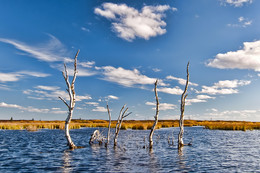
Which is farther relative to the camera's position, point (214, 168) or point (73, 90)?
point (73, 90)

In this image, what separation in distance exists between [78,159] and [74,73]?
10.4m

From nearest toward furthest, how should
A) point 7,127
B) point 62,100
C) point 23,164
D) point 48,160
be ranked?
point 23,164 → point 48,160 → point 62,100 → point 7,127

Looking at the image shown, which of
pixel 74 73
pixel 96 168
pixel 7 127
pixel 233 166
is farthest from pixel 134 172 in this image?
pixel 7 127

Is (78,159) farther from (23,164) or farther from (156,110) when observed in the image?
(156,110)

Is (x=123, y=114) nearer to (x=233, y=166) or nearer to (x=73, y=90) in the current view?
(x=73, y=90)

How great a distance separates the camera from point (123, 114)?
3033cm

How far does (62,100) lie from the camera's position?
2569cm

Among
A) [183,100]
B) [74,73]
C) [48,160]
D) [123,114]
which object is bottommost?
[48,160]

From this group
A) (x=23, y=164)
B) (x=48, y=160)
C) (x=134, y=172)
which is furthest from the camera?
(x=48, y=160)

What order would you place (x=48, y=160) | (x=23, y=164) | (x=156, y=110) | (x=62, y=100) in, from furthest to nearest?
(x=156, y=110)
(x=62, y=100)
(x=48, y=160)
(x=23, y=164)

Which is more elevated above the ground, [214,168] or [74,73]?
[74,73]

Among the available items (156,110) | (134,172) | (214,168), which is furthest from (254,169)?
(156,110)

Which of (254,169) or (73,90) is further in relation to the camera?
(73,90)

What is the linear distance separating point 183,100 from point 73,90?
13.5 metres
